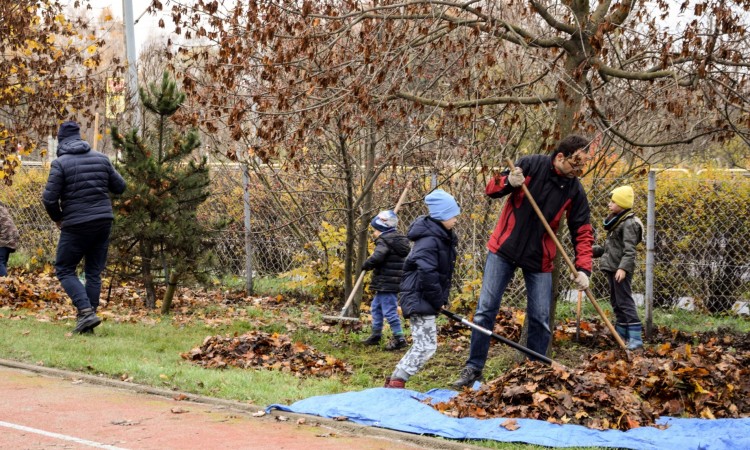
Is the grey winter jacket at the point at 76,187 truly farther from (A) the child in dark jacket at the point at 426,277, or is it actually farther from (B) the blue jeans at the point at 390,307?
(A) the child in dark jacket at the point at 426,277

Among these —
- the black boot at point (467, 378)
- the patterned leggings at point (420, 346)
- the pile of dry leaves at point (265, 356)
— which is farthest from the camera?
the pile of dry leaves at point (265, 356)

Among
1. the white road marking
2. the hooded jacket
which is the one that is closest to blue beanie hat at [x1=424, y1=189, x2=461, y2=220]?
the hooded jacket

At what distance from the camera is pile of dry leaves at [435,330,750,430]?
6.12m

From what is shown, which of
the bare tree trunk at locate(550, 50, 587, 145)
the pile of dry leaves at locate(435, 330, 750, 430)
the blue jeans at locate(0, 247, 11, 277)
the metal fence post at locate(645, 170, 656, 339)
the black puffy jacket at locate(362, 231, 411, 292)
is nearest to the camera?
the pile of dry leaves at locate(435, 330, 750, 430)

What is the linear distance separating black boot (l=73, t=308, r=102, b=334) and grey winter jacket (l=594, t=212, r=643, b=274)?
210 inches

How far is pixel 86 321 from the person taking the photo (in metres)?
9.35

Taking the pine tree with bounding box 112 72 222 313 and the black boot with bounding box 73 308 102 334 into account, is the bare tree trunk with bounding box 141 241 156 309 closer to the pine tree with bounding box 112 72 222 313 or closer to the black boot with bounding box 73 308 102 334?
the pine tree with bounding box 112 72 222 313

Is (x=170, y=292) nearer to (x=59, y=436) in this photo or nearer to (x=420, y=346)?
(x=420, y=346)

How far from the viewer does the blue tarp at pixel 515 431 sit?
561cm

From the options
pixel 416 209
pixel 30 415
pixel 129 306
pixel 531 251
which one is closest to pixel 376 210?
pixel 416 209

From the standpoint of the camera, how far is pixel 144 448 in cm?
550

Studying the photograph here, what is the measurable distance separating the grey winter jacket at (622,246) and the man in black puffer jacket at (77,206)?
17.4 feet

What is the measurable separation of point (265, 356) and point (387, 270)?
170cm

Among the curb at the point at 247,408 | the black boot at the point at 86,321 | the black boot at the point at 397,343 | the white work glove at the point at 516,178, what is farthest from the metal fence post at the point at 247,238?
the white work glove at the point at 516,178
